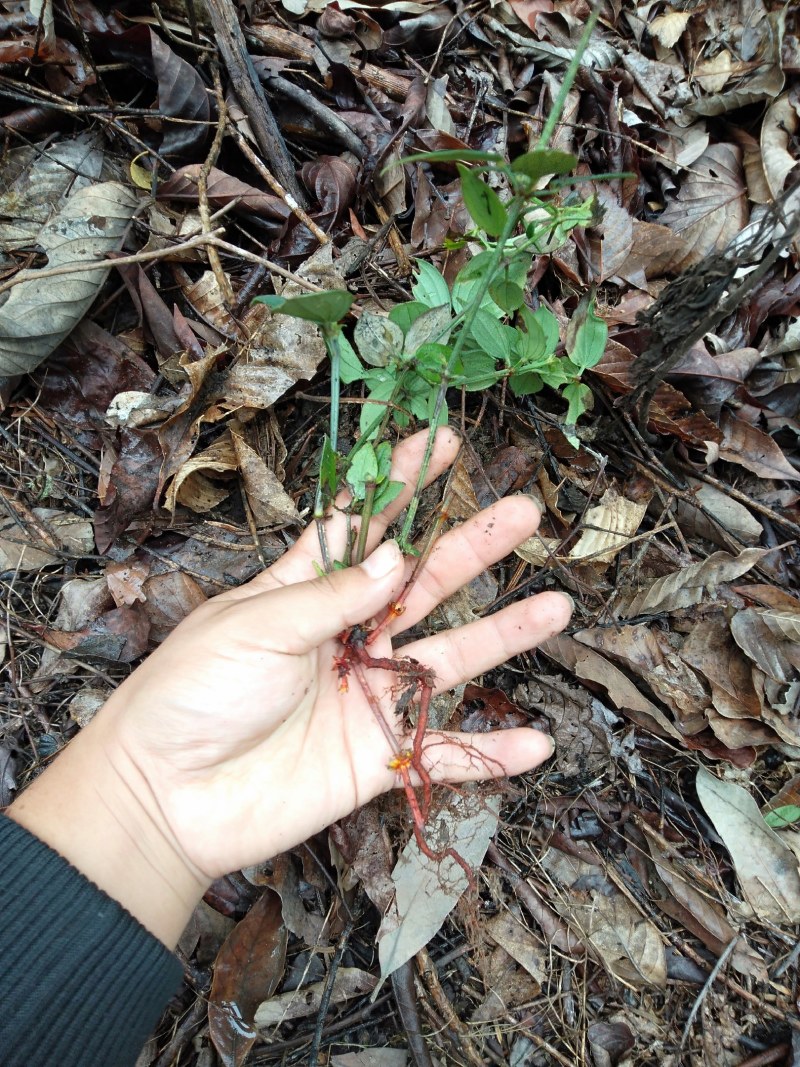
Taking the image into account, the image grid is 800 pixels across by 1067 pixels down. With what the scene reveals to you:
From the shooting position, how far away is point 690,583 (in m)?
2.40

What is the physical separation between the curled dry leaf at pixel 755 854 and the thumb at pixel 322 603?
1.46 m

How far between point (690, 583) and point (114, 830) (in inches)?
79.3

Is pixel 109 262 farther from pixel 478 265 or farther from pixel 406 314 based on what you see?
pixel 478 265

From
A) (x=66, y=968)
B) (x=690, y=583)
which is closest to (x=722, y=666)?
(x=690, y=583)

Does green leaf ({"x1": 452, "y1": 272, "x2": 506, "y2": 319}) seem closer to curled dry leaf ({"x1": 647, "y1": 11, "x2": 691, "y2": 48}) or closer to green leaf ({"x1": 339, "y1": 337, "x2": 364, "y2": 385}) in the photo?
green leaf ({"x1": 339, "y1": 337, "x2": 364, "y2": 385})

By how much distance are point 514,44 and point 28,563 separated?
2.88m

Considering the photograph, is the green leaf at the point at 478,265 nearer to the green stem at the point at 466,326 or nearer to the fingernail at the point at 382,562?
the green stem at the point at 466,326

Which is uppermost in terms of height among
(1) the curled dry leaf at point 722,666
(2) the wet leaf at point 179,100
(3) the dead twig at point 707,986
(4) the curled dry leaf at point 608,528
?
(2) the wet leaf at point 179,100

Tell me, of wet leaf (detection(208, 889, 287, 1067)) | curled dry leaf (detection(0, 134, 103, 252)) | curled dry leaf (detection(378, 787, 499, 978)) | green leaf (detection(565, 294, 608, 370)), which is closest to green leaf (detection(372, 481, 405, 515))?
green leaf (detection(565, 294, 608, 370))

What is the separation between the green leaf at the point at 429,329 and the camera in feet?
5.65

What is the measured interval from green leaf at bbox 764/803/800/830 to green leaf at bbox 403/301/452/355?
2.01 meters

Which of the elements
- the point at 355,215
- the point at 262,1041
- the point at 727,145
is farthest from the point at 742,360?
the point at 262,1041

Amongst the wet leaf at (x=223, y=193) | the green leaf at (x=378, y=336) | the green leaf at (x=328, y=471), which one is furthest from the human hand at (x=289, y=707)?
the wet leaf at (x=223, y=193)

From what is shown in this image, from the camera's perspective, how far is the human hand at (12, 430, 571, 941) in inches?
67.1
